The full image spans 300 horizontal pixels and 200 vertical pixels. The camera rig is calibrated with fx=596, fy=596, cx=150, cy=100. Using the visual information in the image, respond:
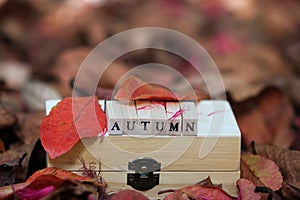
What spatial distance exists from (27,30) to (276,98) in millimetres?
1087

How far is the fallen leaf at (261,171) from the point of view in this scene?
3.47ft

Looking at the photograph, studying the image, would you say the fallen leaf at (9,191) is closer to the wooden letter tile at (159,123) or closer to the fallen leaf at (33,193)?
the fallen leaf at (33,193)

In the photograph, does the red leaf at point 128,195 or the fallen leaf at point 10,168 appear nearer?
the red leaf at point 128,195

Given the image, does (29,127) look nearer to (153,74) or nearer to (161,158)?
(161,158)

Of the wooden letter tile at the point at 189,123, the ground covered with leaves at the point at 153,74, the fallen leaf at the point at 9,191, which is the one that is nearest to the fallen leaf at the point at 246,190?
the ground covered with leaves at the point at 153,74

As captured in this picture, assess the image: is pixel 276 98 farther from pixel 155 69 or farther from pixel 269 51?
pixel 269 51

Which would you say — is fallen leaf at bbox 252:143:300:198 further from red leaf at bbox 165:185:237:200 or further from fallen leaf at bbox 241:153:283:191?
red leaf at bbox 165:185:237:200

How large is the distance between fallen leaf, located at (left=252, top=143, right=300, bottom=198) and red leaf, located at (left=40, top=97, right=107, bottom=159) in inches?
12.9

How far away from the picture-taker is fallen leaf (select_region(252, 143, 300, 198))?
1049mm

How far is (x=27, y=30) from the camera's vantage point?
218cm

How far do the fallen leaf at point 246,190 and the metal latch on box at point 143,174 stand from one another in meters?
0.15

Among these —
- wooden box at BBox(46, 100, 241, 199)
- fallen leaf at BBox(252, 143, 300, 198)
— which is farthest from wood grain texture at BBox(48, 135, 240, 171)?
fallen leaf at BBox(252, 143, 300, 198)

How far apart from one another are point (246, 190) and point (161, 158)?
6.1 inches

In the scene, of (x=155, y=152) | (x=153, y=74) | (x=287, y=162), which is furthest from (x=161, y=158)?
(x=153, y=74)
